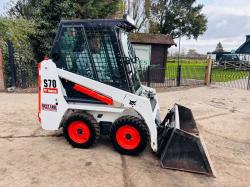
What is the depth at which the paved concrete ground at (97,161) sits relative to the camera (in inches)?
126

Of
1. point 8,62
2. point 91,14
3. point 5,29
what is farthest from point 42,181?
point 91,14

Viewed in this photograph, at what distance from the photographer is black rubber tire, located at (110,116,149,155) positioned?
373 centimetres

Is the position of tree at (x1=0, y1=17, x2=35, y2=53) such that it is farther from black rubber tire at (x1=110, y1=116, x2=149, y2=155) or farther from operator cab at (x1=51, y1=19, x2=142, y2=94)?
black rubber tire at (x1=110, y1=116, x2=149, y2=155)

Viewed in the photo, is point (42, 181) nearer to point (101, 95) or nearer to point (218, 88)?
point (101, 95)

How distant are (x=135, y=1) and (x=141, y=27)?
289 centimetres

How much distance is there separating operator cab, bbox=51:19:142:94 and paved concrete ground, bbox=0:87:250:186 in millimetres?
1198

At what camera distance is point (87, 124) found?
3.96 meters

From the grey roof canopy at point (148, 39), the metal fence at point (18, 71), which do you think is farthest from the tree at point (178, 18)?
the metal fence at point (18, 71)

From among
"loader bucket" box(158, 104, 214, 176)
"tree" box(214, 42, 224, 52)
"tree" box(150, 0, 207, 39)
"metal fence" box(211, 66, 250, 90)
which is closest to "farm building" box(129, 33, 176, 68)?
"metal fence" box(211, 66, 250, 90)

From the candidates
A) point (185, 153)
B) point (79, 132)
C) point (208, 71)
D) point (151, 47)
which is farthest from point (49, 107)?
point (151, 47)

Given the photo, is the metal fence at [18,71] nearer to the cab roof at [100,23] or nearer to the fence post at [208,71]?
the cab roof at [100,23]

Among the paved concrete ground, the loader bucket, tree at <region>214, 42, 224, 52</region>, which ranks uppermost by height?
tree at <region>214, 42, 224, 52</region>

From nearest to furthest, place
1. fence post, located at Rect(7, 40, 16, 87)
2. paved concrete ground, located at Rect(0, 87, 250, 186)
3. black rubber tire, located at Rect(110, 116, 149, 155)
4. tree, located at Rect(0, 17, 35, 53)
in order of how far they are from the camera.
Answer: paved concrete ground, located at Rect(0, 87, 250, 186), black rubber tire, located at Rect(110, 116, 149, 155), fence post, located at Rect(7, 40, 16, 87), tree, located at Rect(0, 17, 35, 53)

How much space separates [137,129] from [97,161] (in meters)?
0.80
